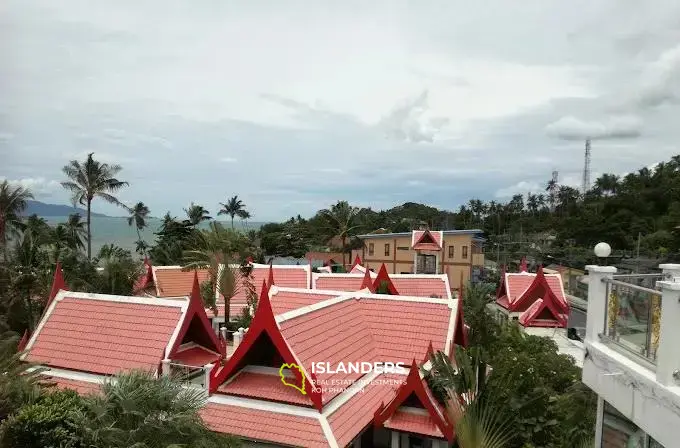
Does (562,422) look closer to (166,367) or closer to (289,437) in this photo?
(289,437)

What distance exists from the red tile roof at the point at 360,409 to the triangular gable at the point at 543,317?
1486 centimetres

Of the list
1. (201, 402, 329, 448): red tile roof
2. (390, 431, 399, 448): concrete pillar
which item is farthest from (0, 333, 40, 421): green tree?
(390, 431, 399, 448): concrete pillar

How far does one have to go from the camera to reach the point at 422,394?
11.4 m

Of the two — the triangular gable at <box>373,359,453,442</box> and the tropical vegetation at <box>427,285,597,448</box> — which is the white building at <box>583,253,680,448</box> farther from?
the triangular gable at <box>373,359,453,442</box>

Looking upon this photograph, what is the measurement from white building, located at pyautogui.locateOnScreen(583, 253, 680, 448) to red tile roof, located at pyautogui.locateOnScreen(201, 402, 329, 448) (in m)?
5.47

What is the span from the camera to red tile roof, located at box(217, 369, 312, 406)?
11266mm

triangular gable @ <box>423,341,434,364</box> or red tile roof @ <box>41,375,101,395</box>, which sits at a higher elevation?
triangular gable @ <box>423,341,434,364</box>

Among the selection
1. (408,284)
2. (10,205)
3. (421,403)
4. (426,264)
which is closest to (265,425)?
(421,403)

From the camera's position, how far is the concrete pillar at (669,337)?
5293 mm

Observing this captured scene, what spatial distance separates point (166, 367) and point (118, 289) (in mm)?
14945

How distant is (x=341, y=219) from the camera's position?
146 feet

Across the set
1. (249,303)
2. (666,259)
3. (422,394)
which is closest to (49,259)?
(249,303)

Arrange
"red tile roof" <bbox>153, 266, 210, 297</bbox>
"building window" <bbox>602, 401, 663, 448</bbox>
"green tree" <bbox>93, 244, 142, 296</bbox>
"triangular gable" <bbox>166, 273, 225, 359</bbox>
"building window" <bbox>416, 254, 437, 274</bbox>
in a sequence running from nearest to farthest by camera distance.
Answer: "building window" <bbox>602, 401, 663, 448</bbox>, "triangular gable" <bbox>166, 273, 225, 359</bbox>, "green tree" <bbox>93, 244, 142, 296</bbox>, "red tile roof" <bbox>153, 266, 210, 297</bbox>, "building window" <bbox>416, 254, 437, 274</bbox>

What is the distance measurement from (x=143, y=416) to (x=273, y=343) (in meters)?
3.86
